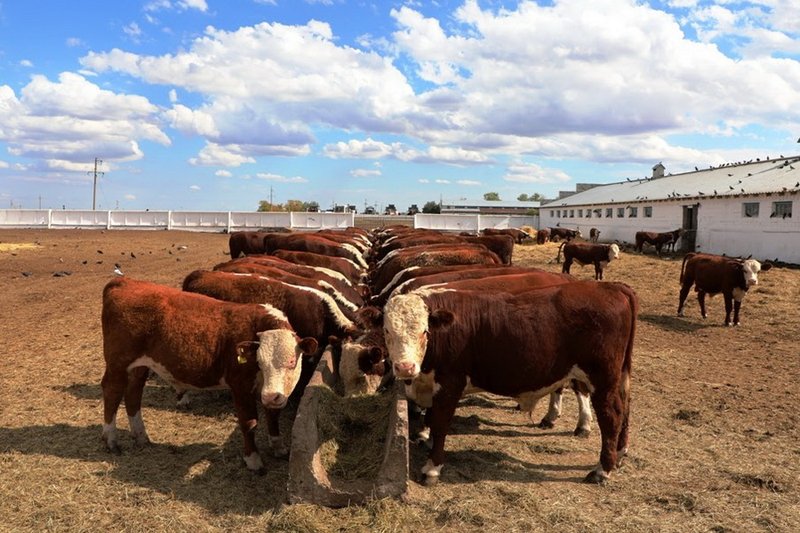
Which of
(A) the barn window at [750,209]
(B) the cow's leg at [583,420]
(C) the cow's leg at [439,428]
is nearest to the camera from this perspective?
(C) the cow's leg at [439,428]

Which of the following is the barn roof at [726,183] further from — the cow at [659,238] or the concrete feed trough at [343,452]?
the concrete feed trough at [343,452]

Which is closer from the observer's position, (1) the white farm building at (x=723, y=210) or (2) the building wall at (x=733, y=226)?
(2) the building wall at (x=733, y=226)

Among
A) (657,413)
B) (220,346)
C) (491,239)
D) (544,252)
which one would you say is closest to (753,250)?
(544,252)

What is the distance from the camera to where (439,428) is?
16.5ft

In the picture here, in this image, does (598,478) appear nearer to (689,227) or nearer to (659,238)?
(659,238)

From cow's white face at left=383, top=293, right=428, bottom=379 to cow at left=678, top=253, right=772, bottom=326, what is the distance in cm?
974

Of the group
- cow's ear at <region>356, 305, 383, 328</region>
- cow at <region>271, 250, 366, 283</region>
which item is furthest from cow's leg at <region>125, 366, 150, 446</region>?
cow at <region>271, 250, 366, 283</region>

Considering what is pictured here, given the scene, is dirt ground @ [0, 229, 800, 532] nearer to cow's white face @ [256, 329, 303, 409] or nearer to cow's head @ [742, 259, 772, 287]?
cow's white face @ [256, 329, 303, 409]

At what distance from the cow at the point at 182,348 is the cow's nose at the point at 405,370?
0.98m

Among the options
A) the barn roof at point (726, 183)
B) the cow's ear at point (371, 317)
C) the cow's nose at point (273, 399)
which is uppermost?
the barn roof at point (726, 183)

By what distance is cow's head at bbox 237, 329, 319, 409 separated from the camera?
4.95m

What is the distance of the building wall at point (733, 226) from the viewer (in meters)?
22.2

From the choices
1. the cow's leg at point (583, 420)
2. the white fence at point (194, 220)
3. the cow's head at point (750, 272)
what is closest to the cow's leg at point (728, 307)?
the cow's head at point (750, 272)

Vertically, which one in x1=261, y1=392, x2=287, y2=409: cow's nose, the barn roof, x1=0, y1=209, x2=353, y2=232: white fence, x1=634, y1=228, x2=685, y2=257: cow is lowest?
x1=261, y1=392, x2=287, y2=409: cow's nose
